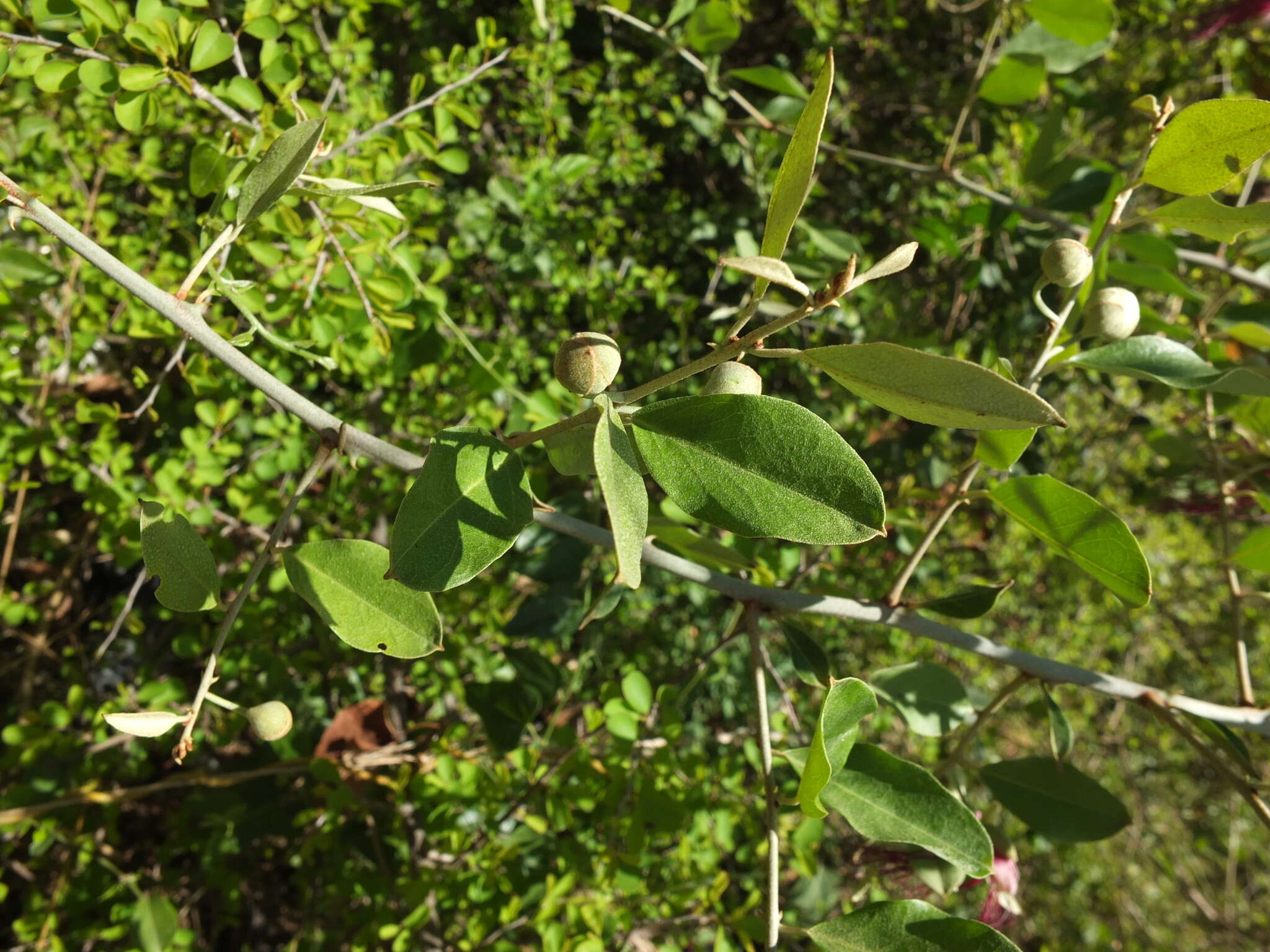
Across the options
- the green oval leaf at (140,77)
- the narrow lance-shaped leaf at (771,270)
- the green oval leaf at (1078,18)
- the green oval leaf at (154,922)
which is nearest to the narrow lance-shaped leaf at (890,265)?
the narrow lance-shaped leaf at (771,270)

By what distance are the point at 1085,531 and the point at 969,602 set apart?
0.65ft

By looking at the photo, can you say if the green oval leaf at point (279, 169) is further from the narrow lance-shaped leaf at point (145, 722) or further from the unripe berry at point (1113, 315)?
the unripe berry at point (1113, 315)

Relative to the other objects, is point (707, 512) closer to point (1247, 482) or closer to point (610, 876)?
point (610, 876)

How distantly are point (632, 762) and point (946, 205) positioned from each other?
154 centimetres

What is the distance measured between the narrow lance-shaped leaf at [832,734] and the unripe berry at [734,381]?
0.24 metres

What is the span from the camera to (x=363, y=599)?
0.60 metres

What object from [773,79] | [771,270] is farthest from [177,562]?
[773,79]

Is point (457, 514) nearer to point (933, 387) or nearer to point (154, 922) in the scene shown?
point (933, 387)

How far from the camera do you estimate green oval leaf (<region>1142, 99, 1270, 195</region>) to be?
0.55m

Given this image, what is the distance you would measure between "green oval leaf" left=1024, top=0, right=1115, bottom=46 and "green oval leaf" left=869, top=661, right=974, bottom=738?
95cm

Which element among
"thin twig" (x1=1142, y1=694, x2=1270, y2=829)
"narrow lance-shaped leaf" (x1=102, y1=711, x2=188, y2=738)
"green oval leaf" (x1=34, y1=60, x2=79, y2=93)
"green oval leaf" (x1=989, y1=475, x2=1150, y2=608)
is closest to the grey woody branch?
"thin twig" (x1=1142, y1=694, x2=1270, y2=829)

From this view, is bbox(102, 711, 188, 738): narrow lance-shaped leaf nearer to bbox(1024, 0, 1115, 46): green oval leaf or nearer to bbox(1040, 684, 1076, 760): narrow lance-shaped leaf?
bbox(1040, 684, 1076, 760): narrow lance-shaped leaf

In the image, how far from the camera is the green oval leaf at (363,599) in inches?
23.0

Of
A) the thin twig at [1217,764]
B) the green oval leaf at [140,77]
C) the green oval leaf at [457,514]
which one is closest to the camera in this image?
the green oval leaf at [457,514]
